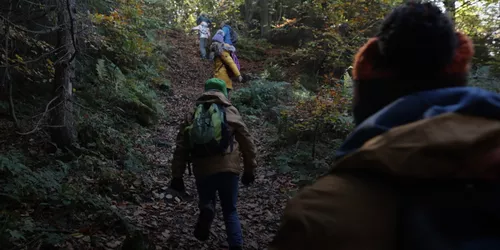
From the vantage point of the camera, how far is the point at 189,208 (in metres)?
5.96

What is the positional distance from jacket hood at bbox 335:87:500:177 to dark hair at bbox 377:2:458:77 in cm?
18

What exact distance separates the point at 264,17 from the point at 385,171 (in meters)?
19.8

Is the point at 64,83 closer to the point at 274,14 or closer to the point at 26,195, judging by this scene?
the point at 26,195

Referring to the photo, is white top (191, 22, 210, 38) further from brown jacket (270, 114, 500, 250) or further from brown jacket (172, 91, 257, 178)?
brown jacket (270, 114, 500, 250)

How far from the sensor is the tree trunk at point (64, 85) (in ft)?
19.8

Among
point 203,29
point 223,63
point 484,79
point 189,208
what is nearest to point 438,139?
point 189,208

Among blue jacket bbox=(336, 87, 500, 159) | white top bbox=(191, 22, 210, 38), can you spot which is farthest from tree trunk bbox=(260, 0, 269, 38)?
blue jacket bbox=(336, 87, 500, 159)

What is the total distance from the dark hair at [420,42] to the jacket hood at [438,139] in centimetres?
18

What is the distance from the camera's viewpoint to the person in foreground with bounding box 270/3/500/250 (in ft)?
2.97

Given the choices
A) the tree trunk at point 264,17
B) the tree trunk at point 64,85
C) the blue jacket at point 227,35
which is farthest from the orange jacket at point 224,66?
the tree trunk at point 264,17

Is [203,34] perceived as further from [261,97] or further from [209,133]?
[209,133]

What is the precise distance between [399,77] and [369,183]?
1.45 ft

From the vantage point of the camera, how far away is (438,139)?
916 mm

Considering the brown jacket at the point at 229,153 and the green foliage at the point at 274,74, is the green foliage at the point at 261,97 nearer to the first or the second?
the green foliage at the point at 274,74
